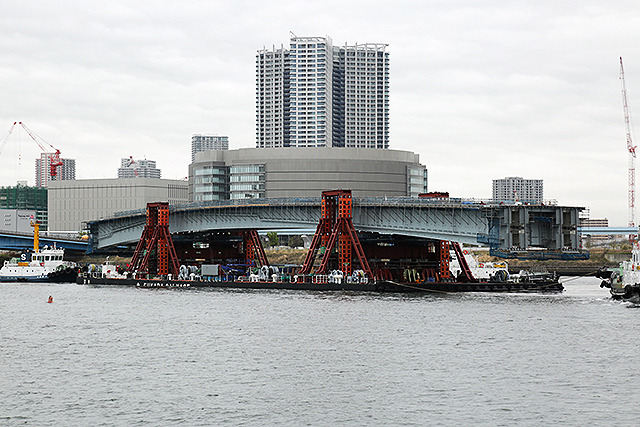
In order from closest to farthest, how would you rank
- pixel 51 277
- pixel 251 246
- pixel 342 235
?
pixel 342 235, pixel 251 246, pixel 51 277

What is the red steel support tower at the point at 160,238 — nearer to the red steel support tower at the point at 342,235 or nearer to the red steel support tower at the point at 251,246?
the red steel support tower at the point at 251,246

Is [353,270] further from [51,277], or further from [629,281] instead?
[51,277]

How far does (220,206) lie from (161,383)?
351 feet

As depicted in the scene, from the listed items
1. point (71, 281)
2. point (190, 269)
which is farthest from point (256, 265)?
point (71, 281)

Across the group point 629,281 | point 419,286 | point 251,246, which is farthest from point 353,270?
point 629,281

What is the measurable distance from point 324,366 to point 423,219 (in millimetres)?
72693

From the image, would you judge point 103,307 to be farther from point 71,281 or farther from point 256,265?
point 71,281

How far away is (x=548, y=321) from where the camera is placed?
8975 centimetres

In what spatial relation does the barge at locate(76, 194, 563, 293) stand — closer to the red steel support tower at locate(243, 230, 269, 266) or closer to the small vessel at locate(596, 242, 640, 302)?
the red steel support tower at locate(243, 230, 269, 266)

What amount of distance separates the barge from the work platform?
14.3ft

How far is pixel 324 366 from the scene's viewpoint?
62.7 m

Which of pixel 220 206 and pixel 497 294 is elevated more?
pixel 220 206

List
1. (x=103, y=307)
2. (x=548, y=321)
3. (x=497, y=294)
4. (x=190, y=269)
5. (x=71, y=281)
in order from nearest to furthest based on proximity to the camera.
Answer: (x=548, y=321), (x=103, y=307), (x=497, y=294), (x=190, y=269), (x=71, y=281)

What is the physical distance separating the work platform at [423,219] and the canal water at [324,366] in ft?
49.3
